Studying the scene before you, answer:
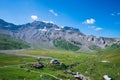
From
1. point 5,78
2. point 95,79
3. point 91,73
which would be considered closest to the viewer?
point 5,78

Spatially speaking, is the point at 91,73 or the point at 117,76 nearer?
the point at 117,76

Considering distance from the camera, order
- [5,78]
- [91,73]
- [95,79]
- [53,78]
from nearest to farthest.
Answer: [5,78] → [53,78] → [95,79] → [91,73]

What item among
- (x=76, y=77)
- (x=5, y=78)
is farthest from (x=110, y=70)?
(x=5, y=78)

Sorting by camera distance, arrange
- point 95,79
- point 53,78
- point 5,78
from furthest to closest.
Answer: point 95,79 < point 53,78 < point 5,78

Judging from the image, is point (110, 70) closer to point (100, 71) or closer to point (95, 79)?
point (100, 71)

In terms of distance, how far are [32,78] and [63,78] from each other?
85.9 feet

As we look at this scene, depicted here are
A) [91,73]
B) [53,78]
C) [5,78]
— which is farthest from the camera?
[91,73]

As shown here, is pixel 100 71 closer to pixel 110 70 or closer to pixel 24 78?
pixel 110 70

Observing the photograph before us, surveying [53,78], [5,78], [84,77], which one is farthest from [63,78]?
[5,78]

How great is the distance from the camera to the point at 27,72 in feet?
603

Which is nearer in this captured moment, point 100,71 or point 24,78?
point 24,78

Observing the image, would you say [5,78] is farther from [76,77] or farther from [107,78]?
[107,78]

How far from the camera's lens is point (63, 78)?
6845 inches

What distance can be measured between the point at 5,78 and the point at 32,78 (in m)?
19.5
